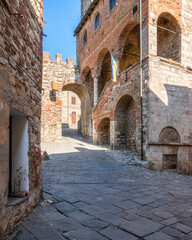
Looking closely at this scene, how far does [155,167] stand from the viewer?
748cm

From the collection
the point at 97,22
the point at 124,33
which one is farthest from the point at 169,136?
the point at 97,22

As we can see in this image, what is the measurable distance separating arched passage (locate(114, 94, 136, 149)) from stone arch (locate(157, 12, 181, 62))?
115 inches

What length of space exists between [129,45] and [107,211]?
40.6 feet

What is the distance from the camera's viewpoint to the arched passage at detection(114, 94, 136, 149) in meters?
10.1

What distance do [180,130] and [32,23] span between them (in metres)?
7.29

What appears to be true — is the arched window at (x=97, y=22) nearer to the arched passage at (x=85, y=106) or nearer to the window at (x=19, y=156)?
the arched passage at (x=85, y=106)

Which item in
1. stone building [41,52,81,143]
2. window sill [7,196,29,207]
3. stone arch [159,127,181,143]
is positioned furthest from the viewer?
stone building [41,52,81,143]

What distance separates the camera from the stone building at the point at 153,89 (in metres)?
7.80

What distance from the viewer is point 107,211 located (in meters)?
2.98

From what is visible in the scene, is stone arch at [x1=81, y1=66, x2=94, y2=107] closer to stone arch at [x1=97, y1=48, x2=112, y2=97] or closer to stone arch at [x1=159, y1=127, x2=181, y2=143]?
stone arch at [x1=97, y1=48, x2=112, y2=97]

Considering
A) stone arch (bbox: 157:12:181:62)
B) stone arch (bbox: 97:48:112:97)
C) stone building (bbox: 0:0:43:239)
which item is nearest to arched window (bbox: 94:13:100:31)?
stone arch (bbox: 97:48:112:97)

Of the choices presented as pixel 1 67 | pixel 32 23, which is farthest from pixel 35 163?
pixel 32 23

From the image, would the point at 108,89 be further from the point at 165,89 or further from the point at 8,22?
the point at 8,22

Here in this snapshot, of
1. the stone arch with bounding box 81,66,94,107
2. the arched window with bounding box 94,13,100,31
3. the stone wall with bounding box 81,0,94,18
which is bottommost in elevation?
the stone arch with bounding box 81,66,94,107
